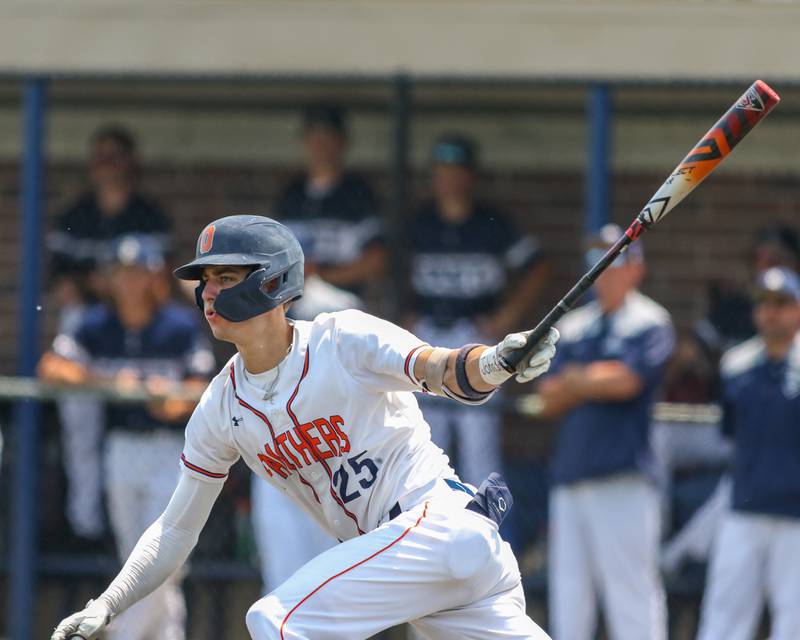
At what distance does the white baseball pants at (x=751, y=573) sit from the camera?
6.37 m

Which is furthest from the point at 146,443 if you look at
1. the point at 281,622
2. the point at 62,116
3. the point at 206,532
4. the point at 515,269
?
the point at 281,622

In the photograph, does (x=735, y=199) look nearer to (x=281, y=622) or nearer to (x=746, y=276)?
(x=746, y=276)

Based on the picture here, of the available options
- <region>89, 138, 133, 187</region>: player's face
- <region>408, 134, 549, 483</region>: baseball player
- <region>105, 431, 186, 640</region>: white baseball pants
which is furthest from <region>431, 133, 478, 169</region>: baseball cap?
<region>105, 431, 186, 640</region>: white baseball pants

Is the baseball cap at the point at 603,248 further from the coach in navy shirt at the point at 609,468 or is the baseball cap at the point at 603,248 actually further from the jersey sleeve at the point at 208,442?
the jersey sleeve at the point at 208,442

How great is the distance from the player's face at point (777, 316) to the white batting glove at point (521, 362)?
8.68 feet

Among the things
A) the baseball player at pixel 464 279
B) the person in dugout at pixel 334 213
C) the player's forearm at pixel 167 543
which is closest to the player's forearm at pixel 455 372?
the player's forearm at pixel 167 543

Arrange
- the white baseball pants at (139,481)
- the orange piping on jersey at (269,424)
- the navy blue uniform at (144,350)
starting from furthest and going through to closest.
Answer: the navy blue uniform at (144,350) → the white baseball pants at (139,481) → the orange piping on jersey at (269,424)

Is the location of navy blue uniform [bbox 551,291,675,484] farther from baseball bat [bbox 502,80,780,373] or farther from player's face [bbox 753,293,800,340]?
baseball bat [bbox 502,80,780,373]

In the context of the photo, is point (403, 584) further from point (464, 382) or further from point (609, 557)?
point (609, 557)

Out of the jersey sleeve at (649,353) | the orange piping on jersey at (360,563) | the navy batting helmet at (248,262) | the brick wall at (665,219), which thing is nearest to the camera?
the orange piping on jersey at (360,563)

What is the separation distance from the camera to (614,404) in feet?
21.8

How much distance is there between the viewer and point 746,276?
8.07 m

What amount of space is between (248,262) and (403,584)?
96 centimetres

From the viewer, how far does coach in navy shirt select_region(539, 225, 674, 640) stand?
654 centimetres
